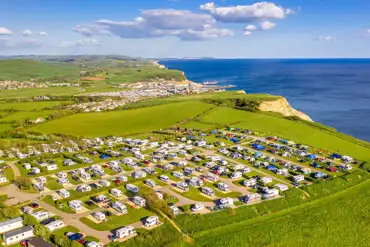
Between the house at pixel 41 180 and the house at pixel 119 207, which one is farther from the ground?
the house at pixel 41 180

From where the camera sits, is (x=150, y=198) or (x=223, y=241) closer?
(x=223, y=241)

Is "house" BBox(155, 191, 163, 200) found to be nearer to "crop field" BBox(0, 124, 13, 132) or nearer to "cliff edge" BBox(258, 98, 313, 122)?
"crop field" BBox(0, 124, 13, 132)

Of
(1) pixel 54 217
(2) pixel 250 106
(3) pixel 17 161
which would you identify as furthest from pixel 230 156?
(2) pixel 250 106

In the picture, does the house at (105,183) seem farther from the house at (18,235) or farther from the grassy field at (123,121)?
the grassy field at (123,121)

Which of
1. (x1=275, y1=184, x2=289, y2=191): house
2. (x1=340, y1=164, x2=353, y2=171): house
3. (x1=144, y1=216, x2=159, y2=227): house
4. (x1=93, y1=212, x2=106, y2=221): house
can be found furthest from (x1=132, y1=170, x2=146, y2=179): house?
(x1=340, y1=164, x2=353, y2=171): house

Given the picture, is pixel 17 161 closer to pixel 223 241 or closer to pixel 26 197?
pixel 26 197

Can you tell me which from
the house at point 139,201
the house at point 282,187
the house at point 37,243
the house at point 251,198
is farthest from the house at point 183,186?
the house at point 37,243
